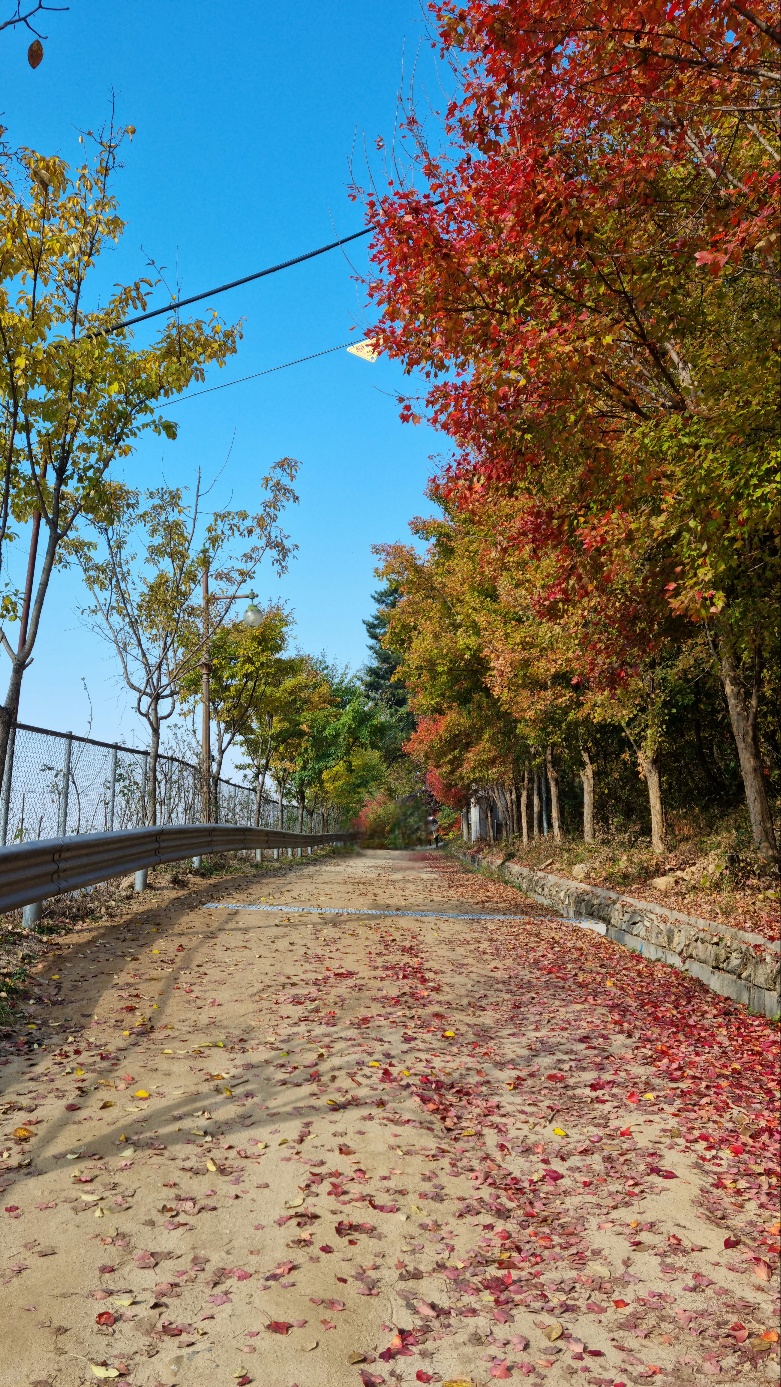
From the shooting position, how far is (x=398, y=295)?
716 centimetres

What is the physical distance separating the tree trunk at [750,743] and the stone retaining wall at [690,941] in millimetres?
1481

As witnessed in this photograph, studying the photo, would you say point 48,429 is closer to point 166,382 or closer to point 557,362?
point 166,382

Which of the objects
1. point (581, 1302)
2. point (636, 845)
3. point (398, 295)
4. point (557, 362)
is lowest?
point (581, 1302)

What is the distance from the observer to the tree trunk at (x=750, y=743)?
10.2 meters

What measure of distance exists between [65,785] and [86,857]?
1227mm

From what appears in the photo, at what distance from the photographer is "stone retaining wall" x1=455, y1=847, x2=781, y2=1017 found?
739 cm

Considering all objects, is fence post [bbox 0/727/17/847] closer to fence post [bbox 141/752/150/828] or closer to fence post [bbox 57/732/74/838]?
fence post [bbox 57/732/74/838]

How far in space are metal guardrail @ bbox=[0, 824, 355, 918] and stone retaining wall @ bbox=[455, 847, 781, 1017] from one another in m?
5.76

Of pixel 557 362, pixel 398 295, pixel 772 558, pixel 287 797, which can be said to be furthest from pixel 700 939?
pixel 287 797

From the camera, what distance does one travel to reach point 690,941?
9.02m

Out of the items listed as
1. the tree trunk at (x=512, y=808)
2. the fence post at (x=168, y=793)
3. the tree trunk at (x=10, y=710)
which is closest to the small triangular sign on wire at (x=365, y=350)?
the tree trunk at (x=10, y=710)

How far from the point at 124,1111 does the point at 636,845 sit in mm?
13052

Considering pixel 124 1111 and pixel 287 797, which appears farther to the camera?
pixel 287 797

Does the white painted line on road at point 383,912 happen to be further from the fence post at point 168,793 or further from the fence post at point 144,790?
the fence post at point 168,793
